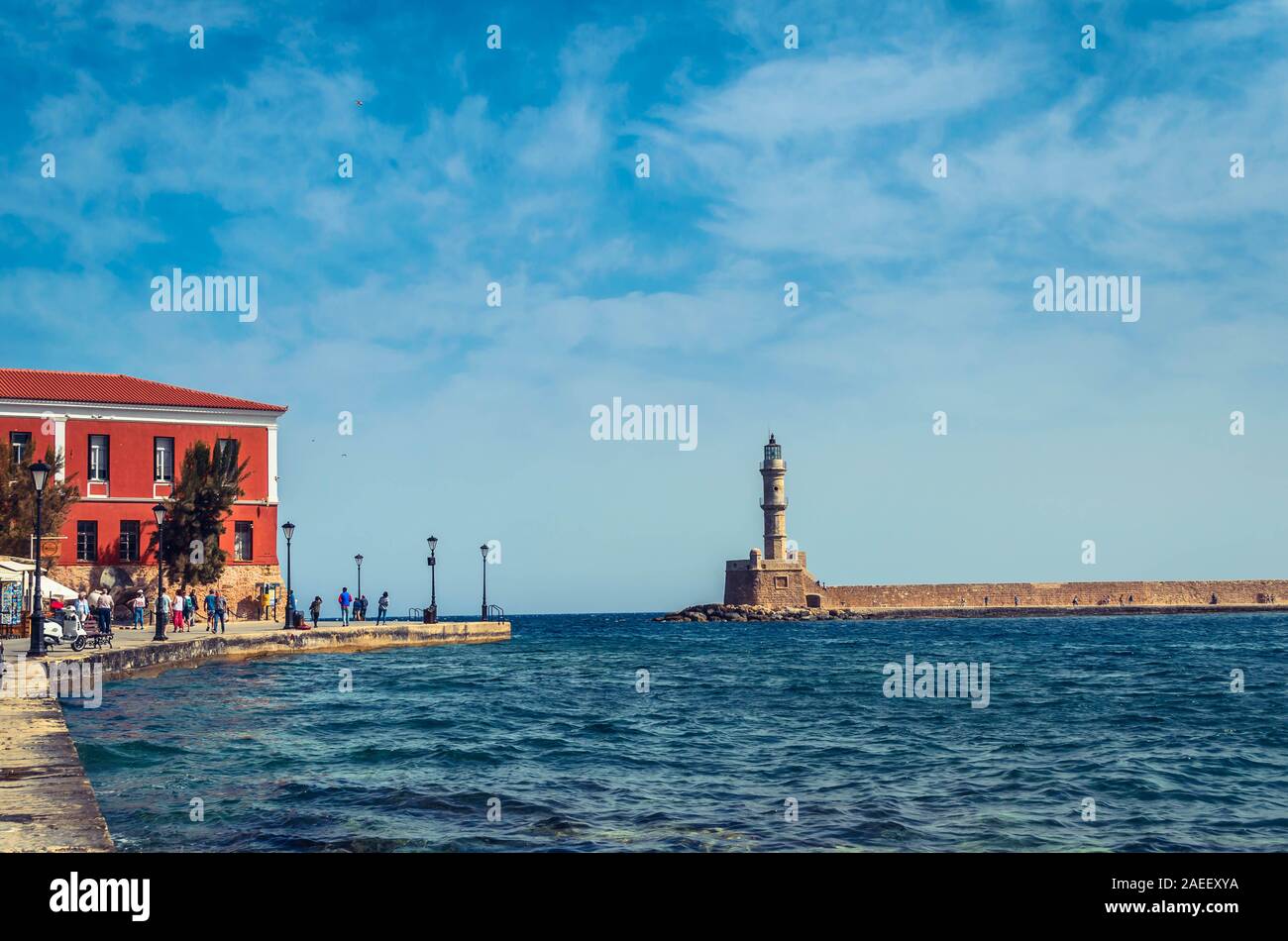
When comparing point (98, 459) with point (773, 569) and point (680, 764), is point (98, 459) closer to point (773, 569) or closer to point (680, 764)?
point (680, 764)

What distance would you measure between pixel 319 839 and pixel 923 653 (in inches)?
1448

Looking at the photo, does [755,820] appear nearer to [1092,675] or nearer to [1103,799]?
[1103,799]

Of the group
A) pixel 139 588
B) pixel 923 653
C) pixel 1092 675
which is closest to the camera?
pixel 1092 675

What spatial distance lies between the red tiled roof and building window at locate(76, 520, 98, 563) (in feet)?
14.5

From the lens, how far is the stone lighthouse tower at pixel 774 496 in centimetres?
9081

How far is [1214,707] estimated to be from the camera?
2191 centimetres

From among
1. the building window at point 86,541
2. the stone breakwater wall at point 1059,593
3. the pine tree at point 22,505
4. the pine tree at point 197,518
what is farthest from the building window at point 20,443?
the stone breakwater wall at point 1059,593

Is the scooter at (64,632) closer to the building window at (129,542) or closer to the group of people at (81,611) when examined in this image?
the group of people at (81,611)

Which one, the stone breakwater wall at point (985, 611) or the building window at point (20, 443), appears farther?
the stone breakwater wall at point (985, 611)

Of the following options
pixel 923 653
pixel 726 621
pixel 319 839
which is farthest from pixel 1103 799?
pixel 726 621

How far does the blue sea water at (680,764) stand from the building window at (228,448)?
43.7ft
